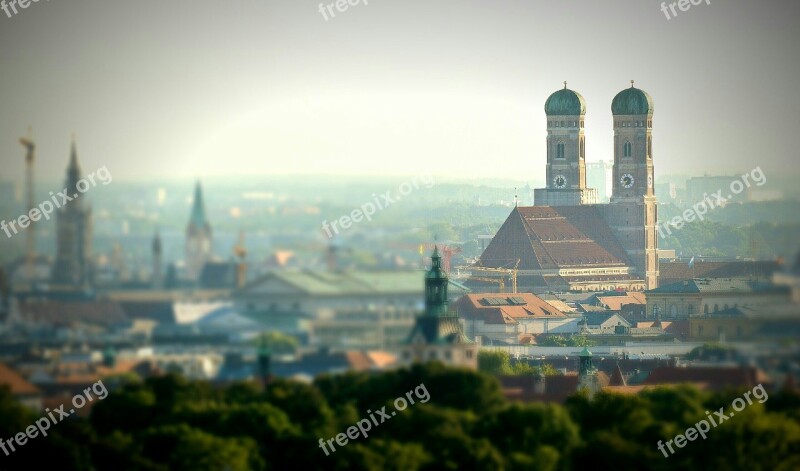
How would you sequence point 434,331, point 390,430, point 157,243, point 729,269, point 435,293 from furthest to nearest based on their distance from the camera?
1. point 729,269
2. point 435,293
3. point 434,331
4. point 390,430
5. point 157,243

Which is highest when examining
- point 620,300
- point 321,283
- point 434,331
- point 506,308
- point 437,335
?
point 620,300

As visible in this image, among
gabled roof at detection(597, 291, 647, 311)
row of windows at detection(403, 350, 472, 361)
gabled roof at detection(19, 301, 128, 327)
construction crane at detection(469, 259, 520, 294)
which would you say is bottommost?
row of windows at detection(403, 350, 472, 361)

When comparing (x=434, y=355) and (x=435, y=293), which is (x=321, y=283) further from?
(x=435, y=293)

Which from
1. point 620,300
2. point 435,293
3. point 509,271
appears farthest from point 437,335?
point 509,271

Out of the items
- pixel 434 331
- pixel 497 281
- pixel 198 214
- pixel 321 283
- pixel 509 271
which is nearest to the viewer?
pixel 321 283

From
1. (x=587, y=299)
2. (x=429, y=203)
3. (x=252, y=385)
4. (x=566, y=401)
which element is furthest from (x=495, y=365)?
(x=587, y=299)

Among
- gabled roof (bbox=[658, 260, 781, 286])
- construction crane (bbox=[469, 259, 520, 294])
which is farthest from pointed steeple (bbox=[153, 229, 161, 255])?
construction crane (bbox=[469, 259, 520, 294])

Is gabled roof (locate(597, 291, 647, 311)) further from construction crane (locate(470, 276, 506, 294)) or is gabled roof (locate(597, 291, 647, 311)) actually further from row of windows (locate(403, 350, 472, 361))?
row of windows (locate(403, 350, 472, 361))

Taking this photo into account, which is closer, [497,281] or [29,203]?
[29,203]

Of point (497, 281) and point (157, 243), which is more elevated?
point (497, 281)

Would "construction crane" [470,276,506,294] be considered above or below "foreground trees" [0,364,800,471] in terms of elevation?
above

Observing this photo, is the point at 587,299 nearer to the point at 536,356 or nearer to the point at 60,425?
the point at 536,356

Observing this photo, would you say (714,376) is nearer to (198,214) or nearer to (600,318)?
A: (198,214)
